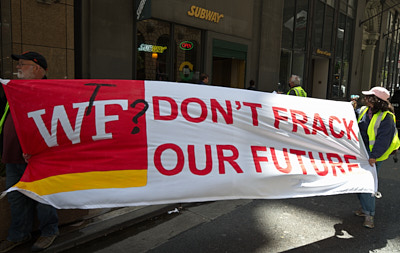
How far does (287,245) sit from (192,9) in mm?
8390

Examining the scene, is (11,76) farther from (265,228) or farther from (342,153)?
(342,153)

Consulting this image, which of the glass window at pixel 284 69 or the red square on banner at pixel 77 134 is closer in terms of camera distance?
the red square on banner at pixel 77 134

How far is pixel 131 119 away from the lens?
304 cm

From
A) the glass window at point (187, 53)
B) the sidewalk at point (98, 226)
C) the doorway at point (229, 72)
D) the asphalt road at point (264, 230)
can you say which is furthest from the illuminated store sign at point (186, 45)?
A: the sidewalk at point (98, 226)

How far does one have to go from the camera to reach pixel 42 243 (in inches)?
125

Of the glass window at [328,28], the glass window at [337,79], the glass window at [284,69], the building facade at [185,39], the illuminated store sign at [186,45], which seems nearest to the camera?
the building facade at [185,39]

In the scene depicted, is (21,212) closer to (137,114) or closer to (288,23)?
(137,114)

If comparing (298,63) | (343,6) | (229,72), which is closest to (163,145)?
(229,72)

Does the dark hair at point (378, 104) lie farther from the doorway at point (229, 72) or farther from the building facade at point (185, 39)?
the doorway at point (229, 72)

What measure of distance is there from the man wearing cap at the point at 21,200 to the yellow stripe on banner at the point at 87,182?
0.39 meters

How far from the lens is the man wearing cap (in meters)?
3.06

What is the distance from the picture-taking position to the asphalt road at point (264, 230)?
11.5ft

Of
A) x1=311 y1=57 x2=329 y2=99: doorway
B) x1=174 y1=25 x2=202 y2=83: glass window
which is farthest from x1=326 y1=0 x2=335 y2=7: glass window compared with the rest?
x1=174 y1=25 x2=202 y2=83: glass window

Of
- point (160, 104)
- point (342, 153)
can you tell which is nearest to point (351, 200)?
point (342, 153)
